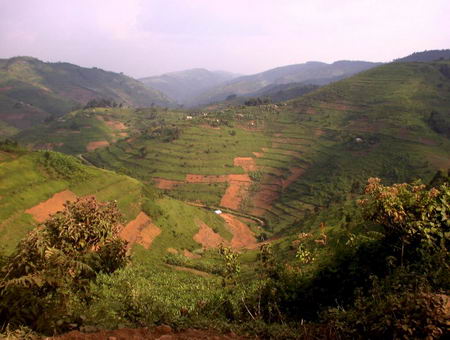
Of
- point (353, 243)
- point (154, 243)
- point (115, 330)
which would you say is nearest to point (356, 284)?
point (353, 243)

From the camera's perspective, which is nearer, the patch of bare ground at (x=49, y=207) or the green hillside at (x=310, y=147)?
the patch of bare ground at (x=49, y=207)

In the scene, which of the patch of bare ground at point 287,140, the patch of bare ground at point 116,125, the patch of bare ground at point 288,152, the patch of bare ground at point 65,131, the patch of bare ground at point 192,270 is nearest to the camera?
the patch of bare ground at point 192,270

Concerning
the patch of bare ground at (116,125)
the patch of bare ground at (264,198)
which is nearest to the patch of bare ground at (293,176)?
the patch of bare ground at (264,198)

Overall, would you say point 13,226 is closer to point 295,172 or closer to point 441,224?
point 441,224

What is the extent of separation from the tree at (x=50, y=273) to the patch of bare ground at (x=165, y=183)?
75.5 m

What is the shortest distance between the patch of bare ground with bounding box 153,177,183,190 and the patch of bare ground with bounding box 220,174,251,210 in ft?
44.9

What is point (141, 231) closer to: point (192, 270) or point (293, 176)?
point (192, 270)

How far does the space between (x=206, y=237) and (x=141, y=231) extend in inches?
560

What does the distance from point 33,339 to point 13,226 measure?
32.6m

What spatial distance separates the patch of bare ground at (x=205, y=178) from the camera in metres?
90.5

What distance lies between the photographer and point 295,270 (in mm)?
16062

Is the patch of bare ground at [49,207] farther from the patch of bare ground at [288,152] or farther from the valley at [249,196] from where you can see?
the patch of bare ground at [288,152]

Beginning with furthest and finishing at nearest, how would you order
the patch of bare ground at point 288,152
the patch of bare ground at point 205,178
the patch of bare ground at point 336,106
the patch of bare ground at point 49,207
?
the patch of bare ground at point 336,106
the patch of bare ground at point 288,152
the patch of bare ground at point 205,178
the patch of bare ground at point 49,207

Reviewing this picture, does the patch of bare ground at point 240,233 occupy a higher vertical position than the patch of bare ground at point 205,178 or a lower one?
lower
